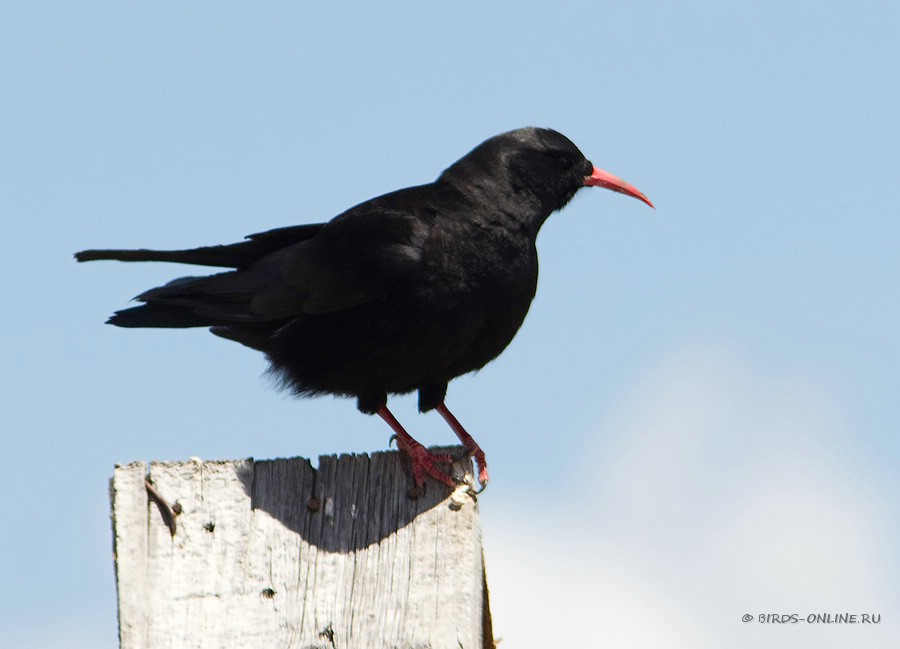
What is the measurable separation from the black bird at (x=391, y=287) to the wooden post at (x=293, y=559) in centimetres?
108

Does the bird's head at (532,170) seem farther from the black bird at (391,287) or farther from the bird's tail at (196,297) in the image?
the bird's tail at (196,297)

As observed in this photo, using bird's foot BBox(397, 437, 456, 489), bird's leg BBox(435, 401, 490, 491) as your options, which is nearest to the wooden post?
bird's foot BBox(397, 437, 456, 489)

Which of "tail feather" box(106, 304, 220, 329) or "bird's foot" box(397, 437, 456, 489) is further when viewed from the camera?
"tail feather" box(106, 304, 220, 329)

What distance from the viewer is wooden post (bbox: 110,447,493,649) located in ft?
12.6

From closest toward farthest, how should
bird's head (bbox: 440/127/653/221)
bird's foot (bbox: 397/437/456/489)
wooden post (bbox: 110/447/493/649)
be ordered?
wooden post (bbox: 110/447/493/649)
bird's foot (bbox: 397/437/456/489)
bird's head (bbox: 440/127/653/221)

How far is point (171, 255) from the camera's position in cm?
643

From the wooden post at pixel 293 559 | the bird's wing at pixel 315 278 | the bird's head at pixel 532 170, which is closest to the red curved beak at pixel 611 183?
the bird's head at pixel 532 170

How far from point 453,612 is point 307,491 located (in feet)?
2.32

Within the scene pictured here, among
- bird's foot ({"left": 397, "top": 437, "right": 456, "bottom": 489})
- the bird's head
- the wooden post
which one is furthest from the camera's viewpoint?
the bird's head

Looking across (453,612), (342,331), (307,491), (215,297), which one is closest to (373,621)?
(453,612)

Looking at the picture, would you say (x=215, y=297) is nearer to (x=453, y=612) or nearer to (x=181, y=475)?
(x=181, y=475)

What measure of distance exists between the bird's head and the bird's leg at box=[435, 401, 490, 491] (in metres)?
1.12

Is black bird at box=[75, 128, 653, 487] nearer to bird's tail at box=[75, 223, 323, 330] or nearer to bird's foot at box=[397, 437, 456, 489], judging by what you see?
bird's tail at box=[75, 223, 323, 330]

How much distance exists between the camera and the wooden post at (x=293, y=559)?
385 cm
